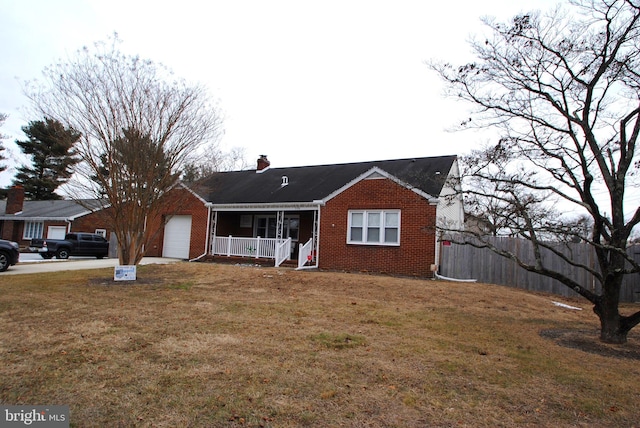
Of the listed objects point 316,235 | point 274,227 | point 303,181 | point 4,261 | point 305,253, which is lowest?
point 4,261

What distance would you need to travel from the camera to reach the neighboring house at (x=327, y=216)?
589 inches

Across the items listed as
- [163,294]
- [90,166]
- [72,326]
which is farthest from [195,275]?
[72,326]

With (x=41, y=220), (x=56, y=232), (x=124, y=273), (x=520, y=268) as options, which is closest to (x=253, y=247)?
(x=124, y=273)

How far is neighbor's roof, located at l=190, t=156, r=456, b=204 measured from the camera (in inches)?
674

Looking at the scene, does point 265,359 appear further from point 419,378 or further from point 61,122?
point 61,122

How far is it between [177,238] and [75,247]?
628 centimetres

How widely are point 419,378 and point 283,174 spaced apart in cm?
1874

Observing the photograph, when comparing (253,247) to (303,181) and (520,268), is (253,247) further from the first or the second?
(520,268)

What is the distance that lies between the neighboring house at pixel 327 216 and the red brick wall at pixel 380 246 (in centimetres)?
4

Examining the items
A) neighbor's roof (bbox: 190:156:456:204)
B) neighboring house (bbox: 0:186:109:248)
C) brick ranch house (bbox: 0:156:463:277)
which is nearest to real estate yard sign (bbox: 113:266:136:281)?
brick ranch house (bbox: 0:156:463:277)

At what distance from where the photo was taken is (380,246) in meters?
15.5

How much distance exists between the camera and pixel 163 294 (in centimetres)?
898

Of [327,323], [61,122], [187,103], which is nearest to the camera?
[327,323]

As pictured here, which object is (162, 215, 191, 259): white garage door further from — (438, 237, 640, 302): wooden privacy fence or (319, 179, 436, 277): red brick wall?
(438, 237, 640, 302): wooden privacy fence
